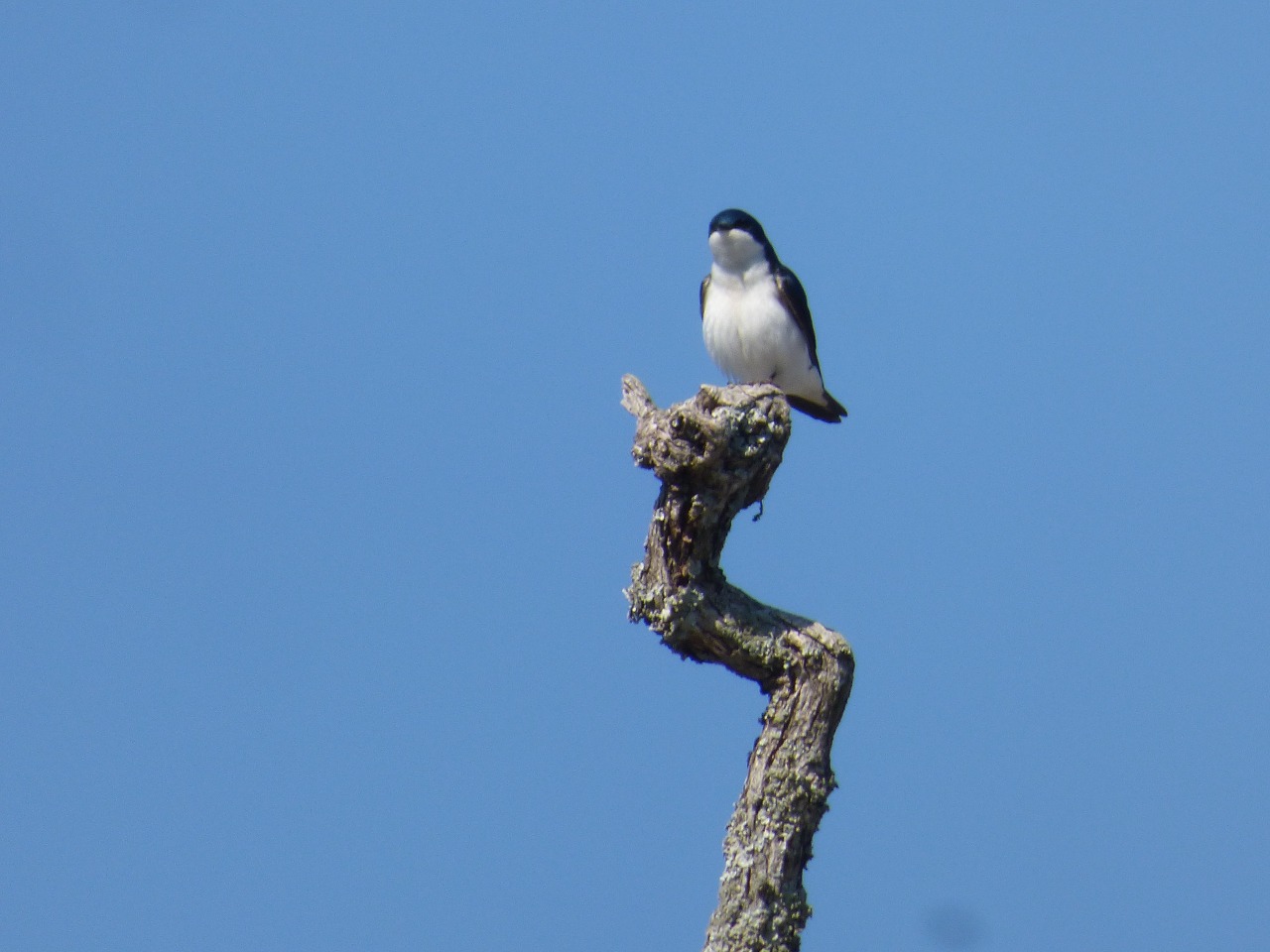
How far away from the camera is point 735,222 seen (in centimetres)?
1031

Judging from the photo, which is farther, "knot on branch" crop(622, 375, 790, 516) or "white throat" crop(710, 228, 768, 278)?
"white throat" crop(710, 228, 768, 278)

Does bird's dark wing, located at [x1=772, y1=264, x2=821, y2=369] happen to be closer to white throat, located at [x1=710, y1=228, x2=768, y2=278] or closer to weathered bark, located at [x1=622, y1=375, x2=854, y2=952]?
white throat, located at [x1=710, y1=228, x2=768, y2=278]

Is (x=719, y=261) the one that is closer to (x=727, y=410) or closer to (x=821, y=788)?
(x=727, y=410)

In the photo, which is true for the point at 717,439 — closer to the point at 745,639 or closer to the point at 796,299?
the point at 745,639

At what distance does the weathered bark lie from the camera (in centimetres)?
585

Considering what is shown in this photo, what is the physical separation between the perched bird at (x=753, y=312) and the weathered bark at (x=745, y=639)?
3.82 meters

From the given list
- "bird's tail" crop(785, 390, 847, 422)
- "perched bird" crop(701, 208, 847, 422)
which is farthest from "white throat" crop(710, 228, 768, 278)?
"bird's tail" crop(785, 390, 847, 422)

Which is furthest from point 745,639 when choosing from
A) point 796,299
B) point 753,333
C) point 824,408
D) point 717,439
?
point 824,408

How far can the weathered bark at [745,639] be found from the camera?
19.2 ft

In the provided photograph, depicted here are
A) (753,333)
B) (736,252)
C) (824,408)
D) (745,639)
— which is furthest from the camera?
(824,408)

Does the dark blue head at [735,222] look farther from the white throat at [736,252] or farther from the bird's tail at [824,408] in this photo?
the bird's tail at [824,408]

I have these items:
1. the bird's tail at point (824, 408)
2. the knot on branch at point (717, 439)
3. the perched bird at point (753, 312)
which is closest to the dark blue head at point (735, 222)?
the perched bird at point (753, 312)

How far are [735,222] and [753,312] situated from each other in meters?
0.64

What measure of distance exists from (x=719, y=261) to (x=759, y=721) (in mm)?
5034
